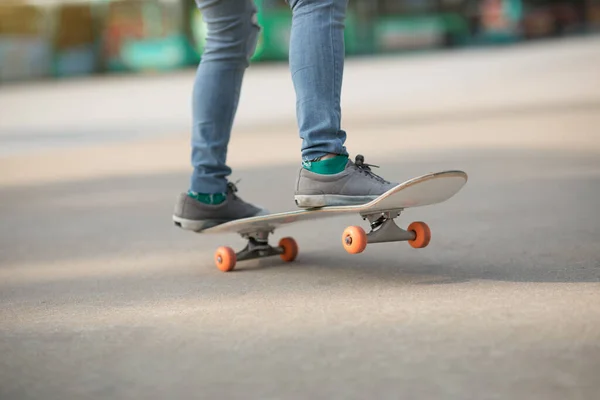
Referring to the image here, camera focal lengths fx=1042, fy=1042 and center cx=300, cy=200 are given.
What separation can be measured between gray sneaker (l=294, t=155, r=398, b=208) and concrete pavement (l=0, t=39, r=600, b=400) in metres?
0.24

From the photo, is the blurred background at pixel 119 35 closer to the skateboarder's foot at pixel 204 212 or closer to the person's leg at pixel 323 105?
the skateboarder's foot at pixel 204 212

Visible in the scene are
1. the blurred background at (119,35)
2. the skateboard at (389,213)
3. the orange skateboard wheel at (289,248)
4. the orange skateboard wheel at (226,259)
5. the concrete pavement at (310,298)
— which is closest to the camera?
the concrete pavement at (310,298)

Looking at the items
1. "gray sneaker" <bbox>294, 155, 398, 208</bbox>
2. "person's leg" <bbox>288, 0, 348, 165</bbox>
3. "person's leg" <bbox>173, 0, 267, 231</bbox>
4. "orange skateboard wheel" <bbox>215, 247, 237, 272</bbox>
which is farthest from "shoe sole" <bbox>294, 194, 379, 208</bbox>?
"person's leg" <bbox>173, 0, 267, 231</bbox>

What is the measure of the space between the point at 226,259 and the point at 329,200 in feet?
1.69

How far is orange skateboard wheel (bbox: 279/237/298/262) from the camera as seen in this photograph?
3551mm

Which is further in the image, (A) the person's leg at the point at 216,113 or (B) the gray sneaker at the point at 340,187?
(A) the person's leg at the point at 216,113

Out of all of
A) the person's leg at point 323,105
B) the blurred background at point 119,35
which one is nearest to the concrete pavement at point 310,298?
the person's leg at point 323,105

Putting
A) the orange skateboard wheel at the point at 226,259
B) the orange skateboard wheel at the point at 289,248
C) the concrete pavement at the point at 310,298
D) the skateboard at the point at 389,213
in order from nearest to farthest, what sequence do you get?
the concrete pavement at the point at 310,298 → the skateboard at the point at 389,213 → the orange skateboard wheel at the point at 226,259 → the orange skateboard wheel at the point at 289,248

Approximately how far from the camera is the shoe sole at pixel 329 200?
3.06 m

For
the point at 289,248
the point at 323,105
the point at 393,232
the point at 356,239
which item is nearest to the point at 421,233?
the point at 393,232

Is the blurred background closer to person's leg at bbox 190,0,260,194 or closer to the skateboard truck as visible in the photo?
person's leg at bbox 190,0,260,194

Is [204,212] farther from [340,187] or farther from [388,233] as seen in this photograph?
[388,233]

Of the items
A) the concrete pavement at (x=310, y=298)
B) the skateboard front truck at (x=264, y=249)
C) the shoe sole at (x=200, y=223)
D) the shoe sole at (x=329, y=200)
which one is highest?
the shoe sole at (x=329, y=200)

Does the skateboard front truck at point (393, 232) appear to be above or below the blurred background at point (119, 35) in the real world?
below
